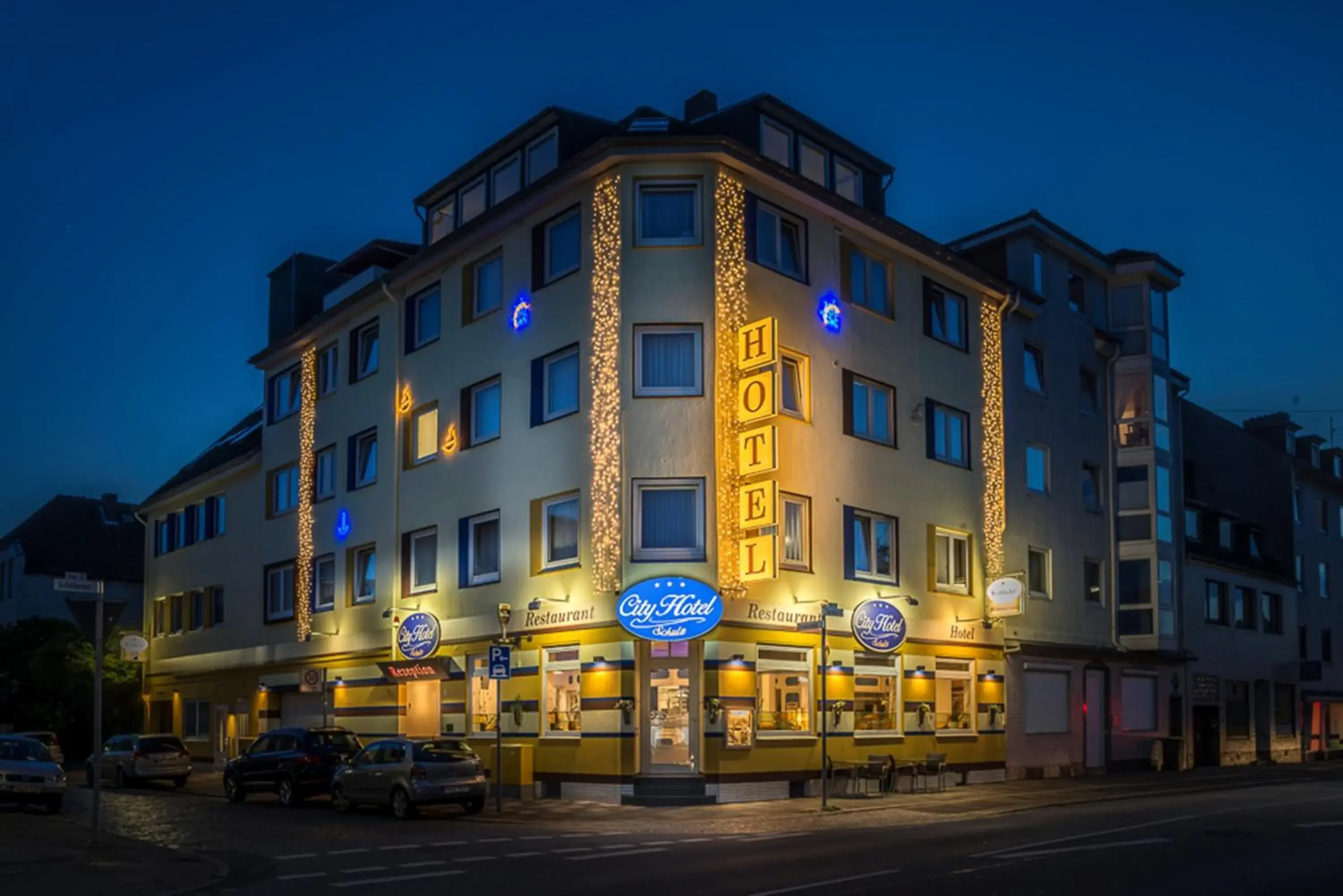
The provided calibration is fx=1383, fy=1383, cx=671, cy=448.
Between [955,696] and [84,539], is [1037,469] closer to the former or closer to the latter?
[955,696]

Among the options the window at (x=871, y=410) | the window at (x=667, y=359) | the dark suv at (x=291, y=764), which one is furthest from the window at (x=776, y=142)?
the dark suv at (x=291, y=764)

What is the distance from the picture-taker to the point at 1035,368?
125 feet

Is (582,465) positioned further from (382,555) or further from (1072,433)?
(1072,433)

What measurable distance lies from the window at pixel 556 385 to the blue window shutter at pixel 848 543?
6395 mm

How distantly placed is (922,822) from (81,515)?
5783cm

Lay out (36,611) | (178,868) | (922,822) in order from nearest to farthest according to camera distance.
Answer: (178,868)
(922,822)
(36,611)

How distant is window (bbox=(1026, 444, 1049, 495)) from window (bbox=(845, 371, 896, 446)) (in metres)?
6.56

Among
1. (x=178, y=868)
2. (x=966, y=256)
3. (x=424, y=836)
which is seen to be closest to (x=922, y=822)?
(x=424, y=836)

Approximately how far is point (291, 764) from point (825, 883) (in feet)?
56.7

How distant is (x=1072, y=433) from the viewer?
38.8 meters

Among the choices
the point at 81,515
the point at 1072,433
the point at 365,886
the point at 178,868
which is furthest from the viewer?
the point at 81,515

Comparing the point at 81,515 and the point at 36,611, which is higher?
the point at 81,515

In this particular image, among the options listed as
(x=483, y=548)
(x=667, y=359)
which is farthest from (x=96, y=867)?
(x=483, y=548)

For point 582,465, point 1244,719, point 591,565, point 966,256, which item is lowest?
point 1244,719
